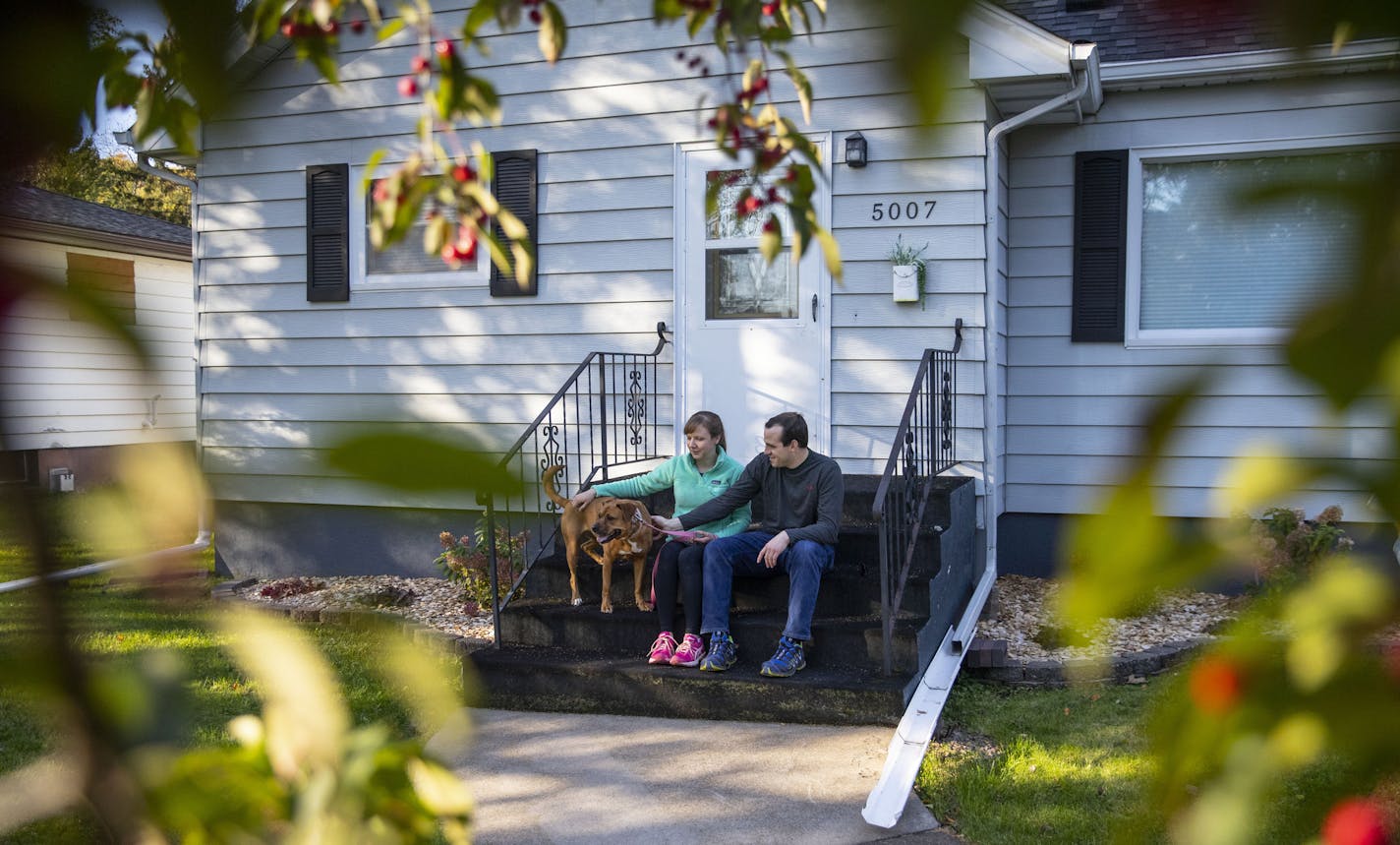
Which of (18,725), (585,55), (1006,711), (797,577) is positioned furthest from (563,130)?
(18,725)

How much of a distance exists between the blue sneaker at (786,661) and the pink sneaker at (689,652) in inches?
12.2

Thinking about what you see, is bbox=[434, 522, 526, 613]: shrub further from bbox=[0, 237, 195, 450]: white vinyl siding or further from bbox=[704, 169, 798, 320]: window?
bbox=[0, 237, 195, 450]: white vinyl siding

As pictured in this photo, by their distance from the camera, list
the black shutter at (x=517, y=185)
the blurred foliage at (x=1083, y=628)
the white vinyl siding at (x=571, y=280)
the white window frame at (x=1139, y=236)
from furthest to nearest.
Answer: the black shutter at (x=517, y=185) → the white window frame at (x=1139, y=236) → the white vinyl siding at (x=571, y=280) → the blurred foliage at (x=1083, y=628)

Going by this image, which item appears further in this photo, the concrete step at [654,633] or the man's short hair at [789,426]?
the man's short hair at [789,426]

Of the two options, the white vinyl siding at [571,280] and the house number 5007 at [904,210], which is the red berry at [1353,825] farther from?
the house number 5007 at [904,210]

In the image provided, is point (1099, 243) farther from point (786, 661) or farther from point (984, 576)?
point (786, 661)

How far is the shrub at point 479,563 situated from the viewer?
6.52m

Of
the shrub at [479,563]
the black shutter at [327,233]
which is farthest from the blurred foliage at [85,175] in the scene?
the black shutter at [327,233]

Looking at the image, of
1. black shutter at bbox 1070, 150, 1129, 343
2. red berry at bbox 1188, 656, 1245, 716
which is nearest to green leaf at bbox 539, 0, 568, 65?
red berry at bbox 1188, 656, 1245, 716

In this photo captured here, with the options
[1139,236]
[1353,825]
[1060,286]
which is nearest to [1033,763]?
[1060,286]

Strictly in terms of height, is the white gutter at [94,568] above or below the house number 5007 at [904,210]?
below

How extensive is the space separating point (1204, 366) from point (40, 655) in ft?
1.35

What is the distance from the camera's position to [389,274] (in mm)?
7523

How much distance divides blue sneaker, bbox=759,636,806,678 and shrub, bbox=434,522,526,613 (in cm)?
195
